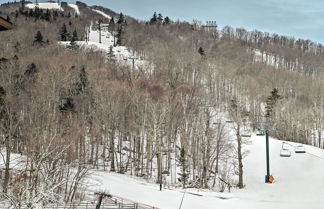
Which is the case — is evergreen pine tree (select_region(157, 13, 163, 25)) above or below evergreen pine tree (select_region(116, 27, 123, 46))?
above

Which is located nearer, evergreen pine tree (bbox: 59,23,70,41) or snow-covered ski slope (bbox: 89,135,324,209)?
snow-covered ski slope (bbox: 89,135,324,209)

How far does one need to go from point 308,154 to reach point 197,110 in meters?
15.7

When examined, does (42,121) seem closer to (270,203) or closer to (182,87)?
(270,203)

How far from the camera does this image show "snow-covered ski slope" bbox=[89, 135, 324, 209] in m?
21.9

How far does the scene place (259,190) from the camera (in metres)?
27.7

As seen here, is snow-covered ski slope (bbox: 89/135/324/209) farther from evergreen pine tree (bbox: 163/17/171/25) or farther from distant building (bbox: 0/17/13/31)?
evergreen pine tree (bbox: 163/17/171/25)

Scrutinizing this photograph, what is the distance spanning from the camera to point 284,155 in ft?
116

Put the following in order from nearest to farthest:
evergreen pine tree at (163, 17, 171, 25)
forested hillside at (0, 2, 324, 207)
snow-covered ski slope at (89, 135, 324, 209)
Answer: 1. snow-covered ski slope at (89, 135, 324, 209)
2. forested hillside at (0, 2, 324, 207)
3. evergreen pine tree at (163, 17, 171, 25)

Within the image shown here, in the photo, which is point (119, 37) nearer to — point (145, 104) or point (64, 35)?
point (64, 35)

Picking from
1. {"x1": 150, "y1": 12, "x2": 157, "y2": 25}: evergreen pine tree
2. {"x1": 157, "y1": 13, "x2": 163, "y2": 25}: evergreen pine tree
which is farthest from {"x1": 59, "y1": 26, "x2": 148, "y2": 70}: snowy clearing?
{"x1": 157, "y1": 13, "x2": 163, "y2": 25}: evergreen pine tree

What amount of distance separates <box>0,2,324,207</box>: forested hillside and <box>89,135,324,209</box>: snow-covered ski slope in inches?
82.1

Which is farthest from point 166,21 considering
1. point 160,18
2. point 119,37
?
point 119,37

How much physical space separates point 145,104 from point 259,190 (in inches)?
675

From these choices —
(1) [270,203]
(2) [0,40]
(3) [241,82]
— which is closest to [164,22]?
(3) [241,82]
